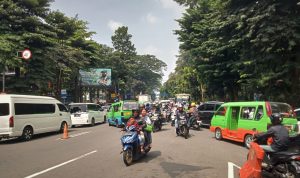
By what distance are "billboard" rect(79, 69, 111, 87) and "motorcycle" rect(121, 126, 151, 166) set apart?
144 ft

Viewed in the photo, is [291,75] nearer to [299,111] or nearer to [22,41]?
[299,111]

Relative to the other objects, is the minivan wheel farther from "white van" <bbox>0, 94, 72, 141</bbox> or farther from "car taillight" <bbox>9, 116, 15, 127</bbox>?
"car taillight" <bbox>9, 116, 15, 127</bbox>

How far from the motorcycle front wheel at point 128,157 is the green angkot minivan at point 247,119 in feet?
14.8

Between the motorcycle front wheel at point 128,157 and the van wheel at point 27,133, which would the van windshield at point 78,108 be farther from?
the motorcycle front wheel at point 128,157

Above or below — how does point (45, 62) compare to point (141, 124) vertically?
above

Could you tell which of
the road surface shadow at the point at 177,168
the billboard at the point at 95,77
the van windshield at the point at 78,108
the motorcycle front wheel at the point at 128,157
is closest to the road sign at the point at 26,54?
the van windshield at the point at 78,108

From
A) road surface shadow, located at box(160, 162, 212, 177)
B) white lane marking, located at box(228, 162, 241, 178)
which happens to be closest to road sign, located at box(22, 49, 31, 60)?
road surface shadow, located at box(160, 162, 212, 177)

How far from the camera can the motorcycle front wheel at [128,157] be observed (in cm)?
926

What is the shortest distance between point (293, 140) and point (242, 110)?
6733 mm

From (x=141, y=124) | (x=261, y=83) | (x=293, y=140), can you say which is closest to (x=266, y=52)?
(x=261, y=83)

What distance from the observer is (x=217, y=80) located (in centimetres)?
2988

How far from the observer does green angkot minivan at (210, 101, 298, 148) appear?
1220cm

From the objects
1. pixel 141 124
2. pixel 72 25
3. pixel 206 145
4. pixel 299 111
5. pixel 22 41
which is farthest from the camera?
pixel 72 25

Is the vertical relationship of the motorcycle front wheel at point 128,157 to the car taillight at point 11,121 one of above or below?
below
